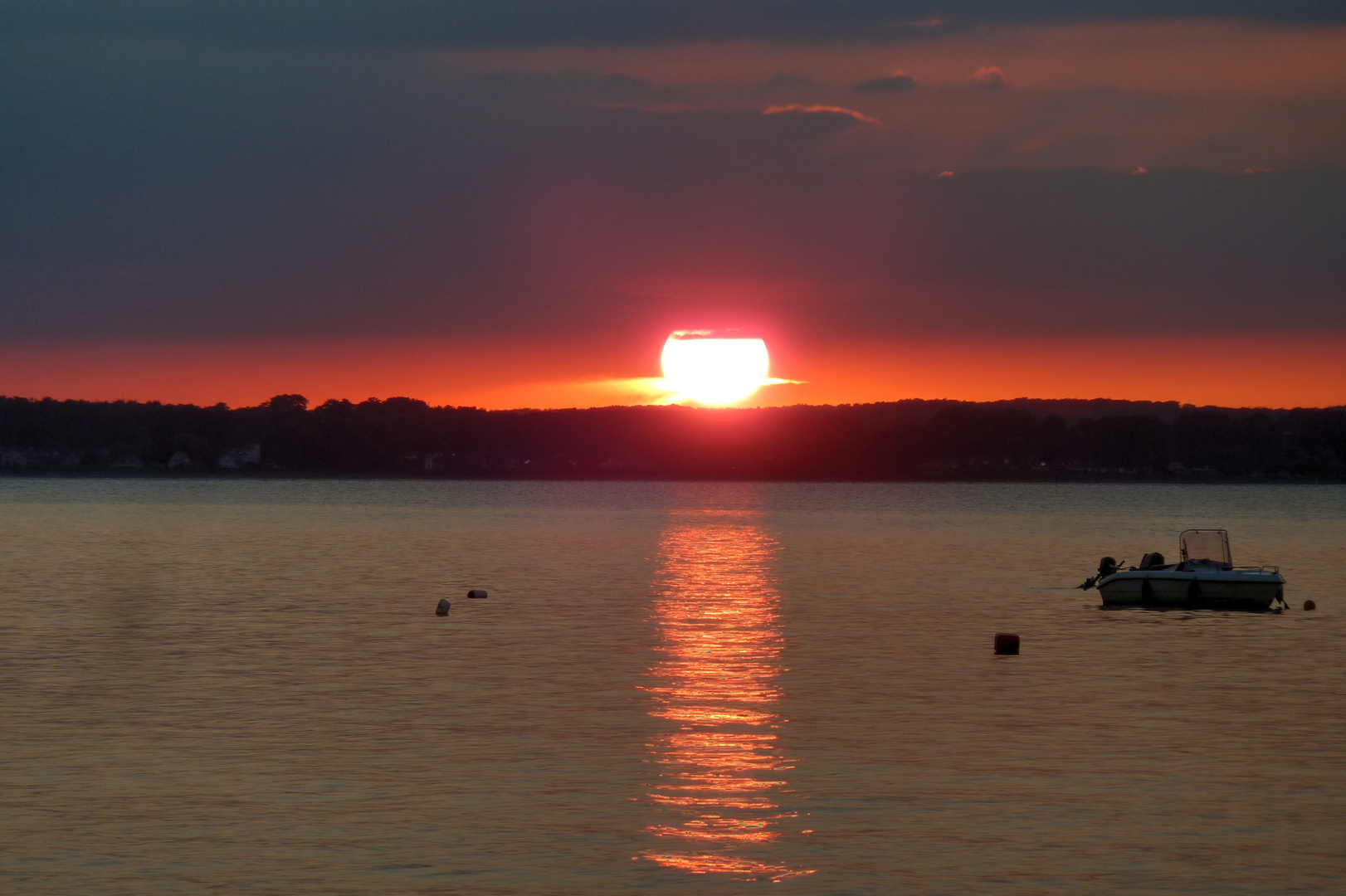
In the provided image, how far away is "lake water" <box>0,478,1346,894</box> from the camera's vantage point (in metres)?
18.7

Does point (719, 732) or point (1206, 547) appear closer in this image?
point (719, 732)

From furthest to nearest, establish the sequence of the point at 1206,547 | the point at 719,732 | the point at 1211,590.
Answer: the point at 1206,547 < the point at 1211,590 < the point at 719,732

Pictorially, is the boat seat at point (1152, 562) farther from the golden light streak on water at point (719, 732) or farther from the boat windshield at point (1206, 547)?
the golden light streak on water at point (719, 732)

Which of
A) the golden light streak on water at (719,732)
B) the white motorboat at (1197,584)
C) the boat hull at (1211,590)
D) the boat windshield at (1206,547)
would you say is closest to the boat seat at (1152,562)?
the white motorboat at (1197,584)

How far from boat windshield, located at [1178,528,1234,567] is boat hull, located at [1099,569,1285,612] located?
181 centimetres

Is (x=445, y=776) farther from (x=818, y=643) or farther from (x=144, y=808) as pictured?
(x=818, y=643)

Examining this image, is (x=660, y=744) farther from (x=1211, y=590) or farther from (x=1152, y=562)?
(x=1152, y=562)

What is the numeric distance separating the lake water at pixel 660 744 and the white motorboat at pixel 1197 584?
2.30ft

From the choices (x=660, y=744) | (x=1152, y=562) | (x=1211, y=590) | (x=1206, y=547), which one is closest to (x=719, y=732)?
(x=660, y=744)

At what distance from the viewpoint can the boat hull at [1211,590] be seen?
56.6 m

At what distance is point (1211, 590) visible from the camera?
56875 mm

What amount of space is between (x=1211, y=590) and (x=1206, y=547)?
12.2 feet

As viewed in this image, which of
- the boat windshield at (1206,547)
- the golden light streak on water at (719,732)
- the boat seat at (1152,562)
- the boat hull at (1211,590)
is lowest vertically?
the golden light streak on water at (719,732)

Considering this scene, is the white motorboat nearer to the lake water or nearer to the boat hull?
the boat hull
